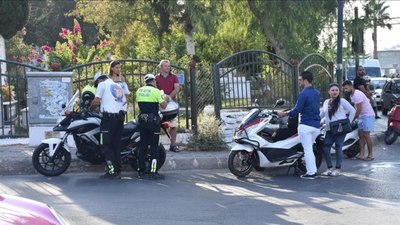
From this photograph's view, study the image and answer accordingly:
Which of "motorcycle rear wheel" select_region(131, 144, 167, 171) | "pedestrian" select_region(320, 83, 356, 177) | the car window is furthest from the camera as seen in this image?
the car window

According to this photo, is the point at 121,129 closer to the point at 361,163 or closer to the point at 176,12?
the point at 361,163

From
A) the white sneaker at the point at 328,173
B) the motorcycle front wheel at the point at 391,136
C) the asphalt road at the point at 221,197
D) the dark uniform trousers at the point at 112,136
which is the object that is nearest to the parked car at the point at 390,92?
the motorcycle front wheel at the point at 391,136

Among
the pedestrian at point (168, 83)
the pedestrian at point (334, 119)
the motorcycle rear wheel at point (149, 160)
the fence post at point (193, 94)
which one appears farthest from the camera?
the fence post at point (193, 94)

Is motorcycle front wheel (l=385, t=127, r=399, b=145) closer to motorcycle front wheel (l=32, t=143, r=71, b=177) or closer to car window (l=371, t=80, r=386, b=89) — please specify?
motorcycle front wheel (l=32, t=143, r=71, b=177)

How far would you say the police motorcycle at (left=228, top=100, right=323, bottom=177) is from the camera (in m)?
9.69

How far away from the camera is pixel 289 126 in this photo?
999 cm

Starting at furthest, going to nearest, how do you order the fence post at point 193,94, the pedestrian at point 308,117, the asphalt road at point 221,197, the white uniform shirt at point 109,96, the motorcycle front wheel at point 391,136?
1. the motorcycle front wheel at point 391,136
2. the fence post at point 193,94
3. the pedestrian at point 308,117
4. the white uniform shirt at point 109,96
5. the asphalt road at point 221,197

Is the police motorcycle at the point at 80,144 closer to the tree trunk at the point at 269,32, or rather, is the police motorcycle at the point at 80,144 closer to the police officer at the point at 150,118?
the police officer at the point at 150,118

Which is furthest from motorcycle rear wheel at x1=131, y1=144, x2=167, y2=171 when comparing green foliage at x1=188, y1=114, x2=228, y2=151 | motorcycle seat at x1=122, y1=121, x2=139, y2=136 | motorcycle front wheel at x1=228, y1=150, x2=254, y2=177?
green foliage at x1=188, y1=114, x2=228, y2=151

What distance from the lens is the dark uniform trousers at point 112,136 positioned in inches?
368

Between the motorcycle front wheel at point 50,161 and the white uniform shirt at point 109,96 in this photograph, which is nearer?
the white uniform shirt at point 109,96

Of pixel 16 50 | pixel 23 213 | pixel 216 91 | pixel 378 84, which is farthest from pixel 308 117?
pixel 16 50

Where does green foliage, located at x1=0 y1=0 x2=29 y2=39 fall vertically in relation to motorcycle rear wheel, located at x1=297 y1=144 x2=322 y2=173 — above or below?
above

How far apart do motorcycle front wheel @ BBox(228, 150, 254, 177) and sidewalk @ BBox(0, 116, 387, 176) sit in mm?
1069
